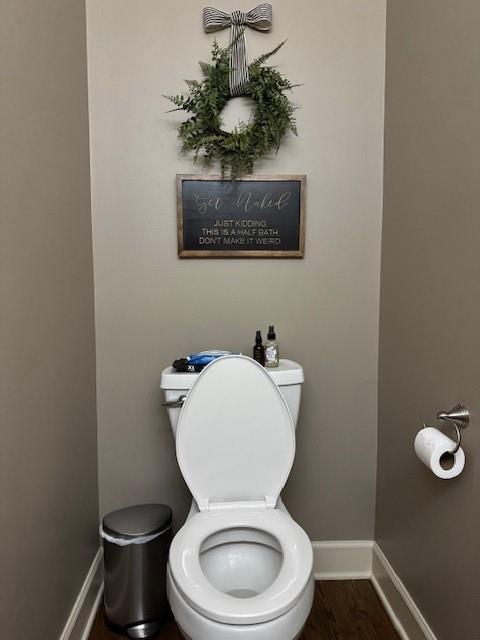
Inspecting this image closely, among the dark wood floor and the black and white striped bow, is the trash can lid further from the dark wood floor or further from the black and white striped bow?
the black and white striped bow

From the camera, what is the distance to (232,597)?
4.33ft

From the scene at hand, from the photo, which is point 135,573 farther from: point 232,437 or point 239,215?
point 239,215

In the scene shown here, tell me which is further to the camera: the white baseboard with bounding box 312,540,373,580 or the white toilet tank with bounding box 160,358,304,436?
the white baseboard with bounding box 312,540,373,580

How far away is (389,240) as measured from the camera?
1994 mm

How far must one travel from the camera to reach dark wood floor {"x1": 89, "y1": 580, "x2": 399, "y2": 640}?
1.81 metres

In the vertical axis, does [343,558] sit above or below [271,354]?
below

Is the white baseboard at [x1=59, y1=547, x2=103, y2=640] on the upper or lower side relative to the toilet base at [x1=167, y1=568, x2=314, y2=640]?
lower

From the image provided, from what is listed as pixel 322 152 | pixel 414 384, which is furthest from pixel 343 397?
pixel 322 152

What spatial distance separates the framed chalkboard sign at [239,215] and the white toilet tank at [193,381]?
489 mm

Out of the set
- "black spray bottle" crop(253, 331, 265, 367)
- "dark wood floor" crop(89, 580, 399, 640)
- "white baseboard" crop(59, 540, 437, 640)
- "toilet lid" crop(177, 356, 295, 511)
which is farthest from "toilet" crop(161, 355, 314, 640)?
"white baseboard" crop(59, 540, 437, 640)

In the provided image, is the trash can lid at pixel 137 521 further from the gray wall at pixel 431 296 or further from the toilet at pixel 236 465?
the gray wall at pixel 431 296

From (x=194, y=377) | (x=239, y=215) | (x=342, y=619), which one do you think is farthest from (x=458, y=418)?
(x=239, y=215)

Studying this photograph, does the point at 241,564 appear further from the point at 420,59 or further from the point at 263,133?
the point at 420,59

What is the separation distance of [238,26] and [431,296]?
4.09ft
